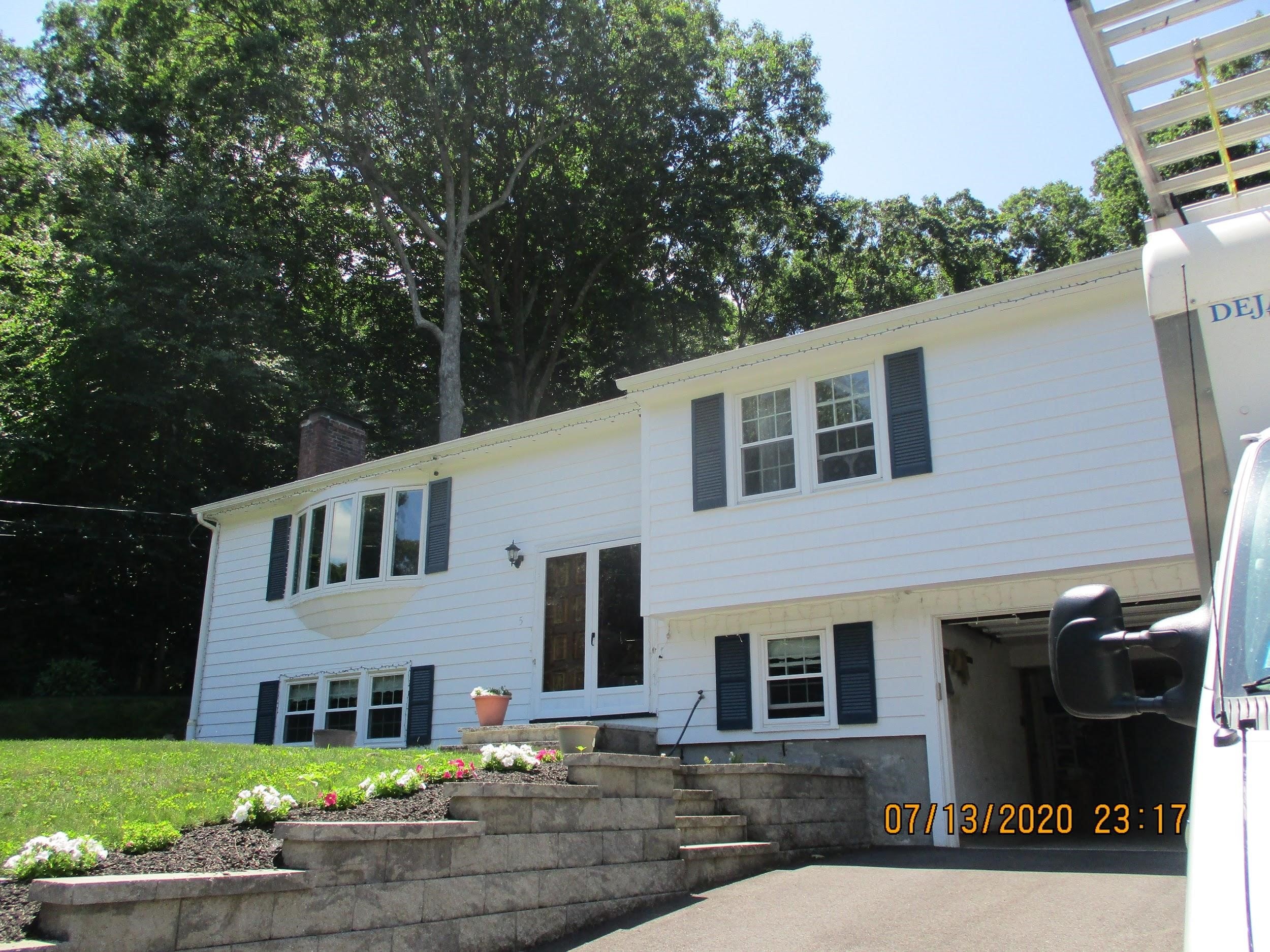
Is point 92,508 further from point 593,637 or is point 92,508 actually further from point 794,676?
point 794,676

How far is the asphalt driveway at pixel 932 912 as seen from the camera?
5.74 metres

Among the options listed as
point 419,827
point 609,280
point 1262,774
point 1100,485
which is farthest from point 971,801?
point 609,280

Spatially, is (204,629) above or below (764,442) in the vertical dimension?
below

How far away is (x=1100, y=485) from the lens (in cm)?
915

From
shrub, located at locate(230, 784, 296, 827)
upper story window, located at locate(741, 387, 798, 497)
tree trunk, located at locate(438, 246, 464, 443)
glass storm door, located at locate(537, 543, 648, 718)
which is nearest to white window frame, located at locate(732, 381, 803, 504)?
upper story window, located at locate(741, 387, 798, 497)

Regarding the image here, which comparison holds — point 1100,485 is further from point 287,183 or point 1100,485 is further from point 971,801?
point 287,183

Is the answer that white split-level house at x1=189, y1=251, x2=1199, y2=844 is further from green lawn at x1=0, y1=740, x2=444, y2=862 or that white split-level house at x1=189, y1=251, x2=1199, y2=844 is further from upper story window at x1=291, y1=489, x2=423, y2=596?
green lawn at x1=0, y1=740, x2=444, y2=862

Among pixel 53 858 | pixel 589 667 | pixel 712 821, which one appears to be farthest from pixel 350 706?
pixel 53 858

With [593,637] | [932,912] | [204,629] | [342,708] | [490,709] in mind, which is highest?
[204,629]

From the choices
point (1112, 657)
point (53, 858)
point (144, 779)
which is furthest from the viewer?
point (144, 779)

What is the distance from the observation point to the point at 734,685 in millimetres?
11352

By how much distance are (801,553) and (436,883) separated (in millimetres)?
5835

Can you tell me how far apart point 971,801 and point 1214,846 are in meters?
9.76

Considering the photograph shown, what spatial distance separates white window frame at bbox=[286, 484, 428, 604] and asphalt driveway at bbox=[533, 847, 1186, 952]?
7.90m
